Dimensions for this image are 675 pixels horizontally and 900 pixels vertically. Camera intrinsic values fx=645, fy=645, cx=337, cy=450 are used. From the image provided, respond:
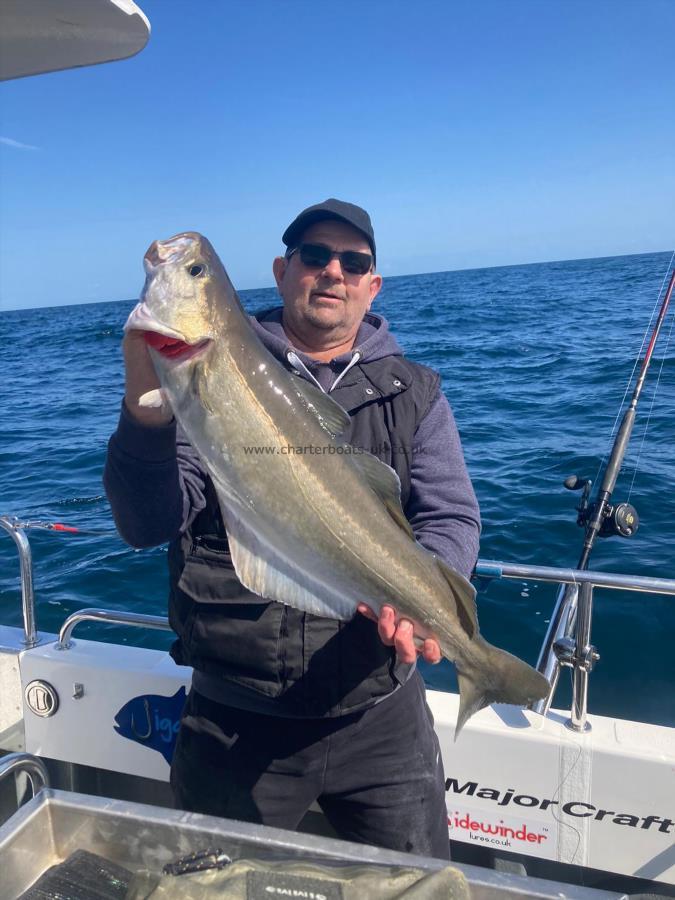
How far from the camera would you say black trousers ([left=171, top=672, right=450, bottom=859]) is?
2.63 m

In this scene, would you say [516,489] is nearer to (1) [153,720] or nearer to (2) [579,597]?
(2) [579,597]

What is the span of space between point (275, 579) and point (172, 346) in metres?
0.94

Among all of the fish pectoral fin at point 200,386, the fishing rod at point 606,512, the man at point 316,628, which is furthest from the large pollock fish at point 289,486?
the fishing rod at point 606,512

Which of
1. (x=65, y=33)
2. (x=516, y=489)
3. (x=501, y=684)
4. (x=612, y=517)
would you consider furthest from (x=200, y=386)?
(x=516, y=489)

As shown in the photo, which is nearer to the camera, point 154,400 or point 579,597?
point 154,400

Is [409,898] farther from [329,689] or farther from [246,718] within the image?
[246,718]

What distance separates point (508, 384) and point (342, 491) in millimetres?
14802

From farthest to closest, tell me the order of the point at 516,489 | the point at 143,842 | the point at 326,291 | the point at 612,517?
1. the point at 516,489
2. the point at 612,517
3. the point at 326,291
4. the point at 143,842

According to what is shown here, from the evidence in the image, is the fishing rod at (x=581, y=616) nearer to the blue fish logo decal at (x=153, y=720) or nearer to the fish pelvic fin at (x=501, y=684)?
the fish pelvic fin at (x=501, y=684)

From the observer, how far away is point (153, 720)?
12.7ft

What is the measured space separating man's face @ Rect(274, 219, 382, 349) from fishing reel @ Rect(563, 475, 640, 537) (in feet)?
7.16

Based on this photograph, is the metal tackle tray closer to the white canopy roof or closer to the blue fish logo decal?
the blue fish logo decal

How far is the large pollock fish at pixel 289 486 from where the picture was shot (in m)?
2.32

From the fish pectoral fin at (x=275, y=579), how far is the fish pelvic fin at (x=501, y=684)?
567mm
